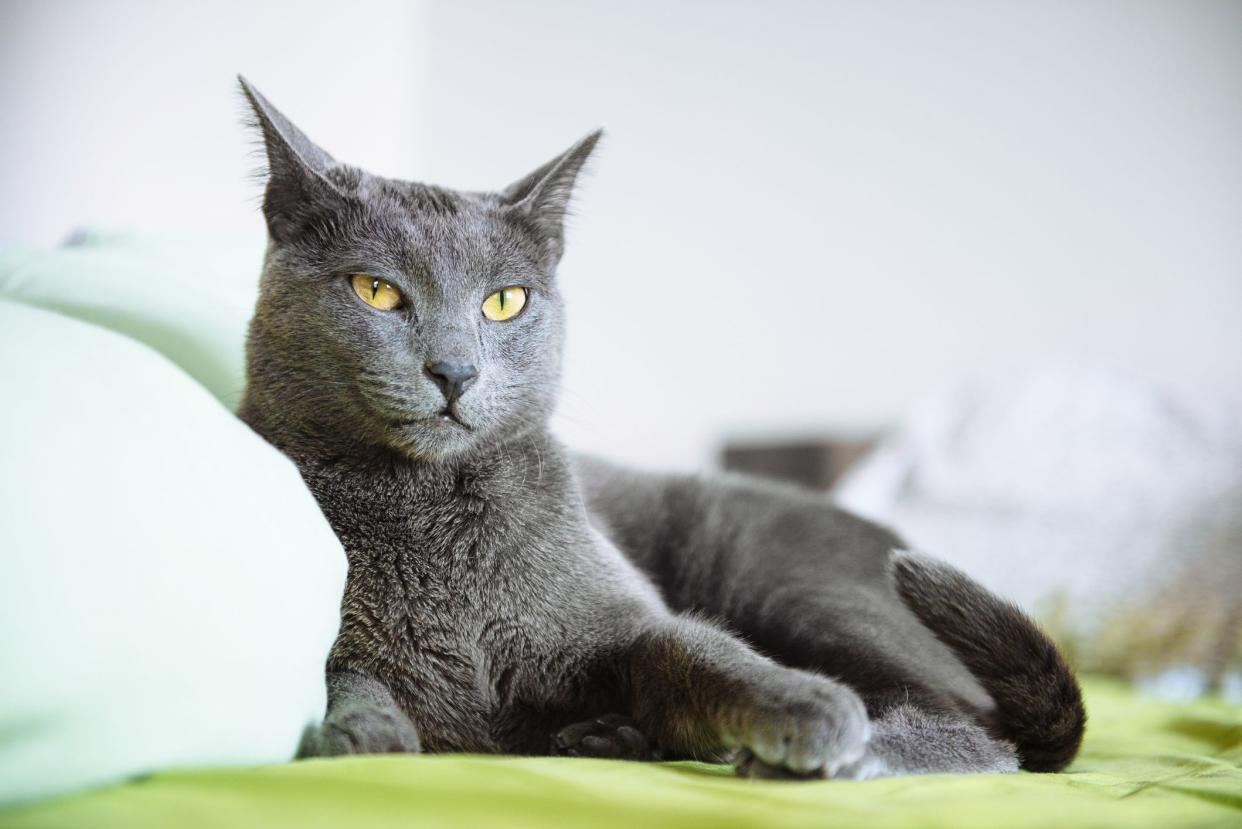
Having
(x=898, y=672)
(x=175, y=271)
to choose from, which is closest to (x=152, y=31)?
(x=175, y=271)

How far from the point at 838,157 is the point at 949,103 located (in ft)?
1.42

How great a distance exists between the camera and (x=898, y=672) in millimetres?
1079

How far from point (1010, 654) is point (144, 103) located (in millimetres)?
2269

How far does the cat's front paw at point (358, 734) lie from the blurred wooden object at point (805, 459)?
223 centimetres

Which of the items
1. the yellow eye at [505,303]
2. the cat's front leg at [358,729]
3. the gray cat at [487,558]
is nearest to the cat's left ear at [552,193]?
the gray cat at [487,558]

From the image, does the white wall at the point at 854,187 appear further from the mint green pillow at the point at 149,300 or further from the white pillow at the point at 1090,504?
the mint green pillow at the point at 149,300

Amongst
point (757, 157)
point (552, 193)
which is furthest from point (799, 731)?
point (757, 157)

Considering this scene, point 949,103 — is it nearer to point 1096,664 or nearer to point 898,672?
point 1096,664

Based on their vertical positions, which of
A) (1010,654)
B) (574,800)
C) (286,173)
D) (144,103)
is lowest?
(574,800)

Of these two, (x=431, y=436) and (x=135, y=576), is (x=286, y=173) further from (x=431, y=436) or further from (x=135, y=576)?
(x=135, y=576)

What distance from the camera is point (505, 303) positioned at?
103cm

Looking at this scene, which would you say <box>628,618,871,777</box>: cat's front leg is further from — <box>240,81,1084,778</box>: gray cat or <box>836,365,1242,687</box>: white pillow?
<box>836,365,1242,687</box>: white pillow

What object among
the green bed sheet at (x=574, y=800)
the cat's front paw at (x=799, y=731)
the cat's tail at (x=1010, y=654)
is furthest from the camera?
the cat's tail at (x=1010, y=654)

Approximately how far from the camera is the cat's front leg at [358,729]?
766 mm
